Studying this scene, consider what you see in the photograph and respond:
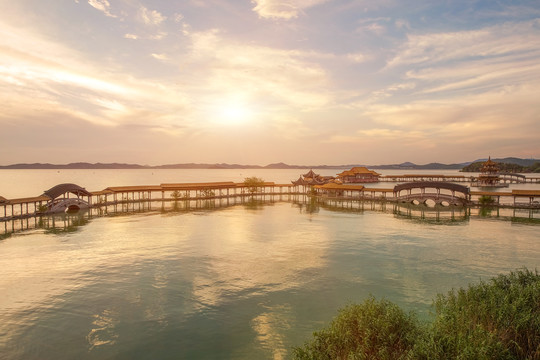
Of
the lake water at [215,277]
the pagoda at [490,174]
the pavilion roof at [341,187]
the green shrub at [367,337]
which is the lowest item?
the lake water at [215,277]

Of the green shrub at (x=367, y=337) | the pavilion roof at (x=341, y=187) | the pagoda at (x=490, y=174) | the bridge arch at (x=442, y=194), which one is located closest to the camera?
the green shrub at (x=367, y=337)

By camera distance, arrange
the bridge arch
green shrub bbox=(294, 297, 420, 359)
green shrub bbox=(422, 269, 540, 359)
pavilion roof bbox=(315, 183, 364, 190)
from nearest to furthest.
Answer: green shrub bbox=(422, 269, 540, 359) → green shrub bbox=(294, 297, 420, 359) → the bridge arch → pavilion roof bbox=(315, 183, 364, 190)

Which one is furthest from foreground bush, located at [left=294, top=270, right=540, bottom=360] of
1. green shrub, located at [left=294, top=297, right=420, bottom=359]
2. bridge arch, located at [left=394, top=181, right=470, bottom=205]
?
bridge arch, located at [left=394, top=181, right=470, bottom=205]

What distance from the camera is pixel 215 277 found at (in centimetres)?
2153

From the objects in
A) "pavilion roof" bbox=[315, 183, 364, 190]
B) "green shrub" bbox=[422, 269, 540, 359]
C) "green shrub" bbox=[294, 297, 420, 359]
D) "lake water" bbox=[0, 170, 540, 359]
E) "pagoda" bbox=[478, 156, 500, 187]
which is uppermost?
"pagoda" bbox=[478, 156, 500, 187]

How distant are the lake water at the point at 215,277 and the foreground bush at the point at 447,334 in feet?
11.6

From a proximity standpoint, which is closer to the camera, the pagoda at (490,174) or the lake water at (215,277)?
the lake water at (215,277)

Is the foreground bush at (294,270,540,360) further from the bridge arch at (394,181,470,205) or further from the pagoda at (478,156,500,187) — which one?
the pagoda at (478,156,500,187)

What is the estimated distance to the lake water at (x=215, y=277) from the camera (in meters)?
14.3

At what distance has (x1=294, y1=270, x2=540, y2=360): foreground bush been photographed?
29.5 feet

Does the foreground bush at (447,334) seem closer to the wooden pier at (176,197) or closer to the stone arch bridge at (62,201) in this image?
the wooden pier at (176,197)

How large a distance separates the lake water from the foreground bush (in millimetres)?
3537

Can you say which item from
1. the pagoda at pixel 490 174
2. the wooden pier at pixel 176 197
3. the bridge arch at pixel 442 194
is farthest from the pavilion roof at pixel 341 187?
the pagoda at pixel 490 174

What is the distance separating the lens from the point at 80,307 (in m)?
17.3
